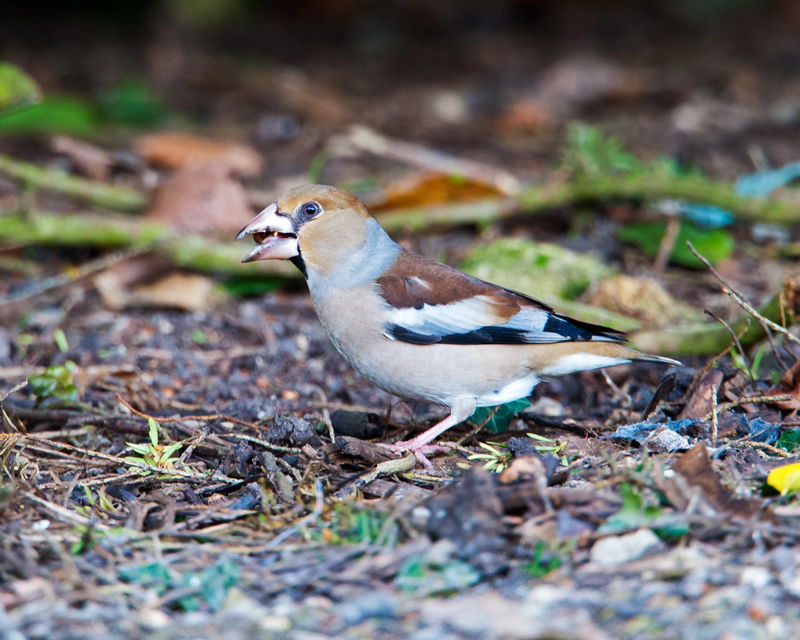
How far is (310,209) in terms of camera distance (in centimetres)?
427

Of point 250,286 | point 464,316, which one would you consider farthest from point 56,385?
point 250,286

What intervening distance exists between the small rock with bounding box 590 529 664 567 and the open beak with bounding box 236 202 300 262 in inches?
82.9

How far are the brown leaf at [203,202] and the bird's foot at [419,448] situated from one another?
2.88 m

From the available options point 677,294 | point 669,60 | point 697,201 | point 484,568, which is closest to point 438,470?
point 484,568

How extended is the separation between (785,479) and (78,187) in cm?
528

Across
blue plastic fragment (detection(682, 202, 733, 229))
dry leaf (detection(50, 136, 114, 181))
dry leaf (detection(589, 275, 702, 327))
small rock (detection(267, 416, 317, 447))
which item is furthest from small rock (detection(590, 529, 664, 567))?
dry leaf (detection(50, 136, 114, 181))

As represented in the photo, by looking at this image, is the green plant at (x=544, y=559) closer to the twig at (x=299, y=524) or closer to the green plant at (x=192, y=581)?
the twig at (x=299, y=524)

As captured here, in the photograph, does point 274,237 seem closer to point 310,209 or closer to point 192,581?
point 310,209

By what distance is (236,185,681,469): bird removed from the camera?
3.99m

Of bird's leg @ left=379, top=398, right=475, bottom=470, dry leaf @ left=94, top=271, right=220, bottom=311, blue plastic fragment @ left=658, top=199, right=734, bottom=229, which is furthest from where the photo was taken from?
blue plastic fragment @ left=658, top=199, right=734, bottom=229

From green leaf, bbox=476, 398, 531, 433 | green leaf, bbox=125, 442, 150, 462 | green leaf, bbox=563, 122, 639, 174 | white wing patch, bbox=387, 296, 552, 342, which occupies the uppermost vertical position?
green leaf, bbox=563, 122, 639, 174

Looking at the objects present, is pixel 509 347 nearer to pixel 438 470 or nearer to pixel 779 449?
pixel 438 470

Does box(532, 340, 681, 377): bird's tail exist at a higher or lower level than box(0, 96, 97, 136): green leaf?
lower

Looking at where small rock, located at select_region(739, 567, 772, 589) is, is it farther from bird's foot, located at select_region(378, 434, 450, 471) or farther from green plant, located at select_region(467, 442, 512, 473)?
bird's foot, located at select_region(378, 434, 450, 471)
